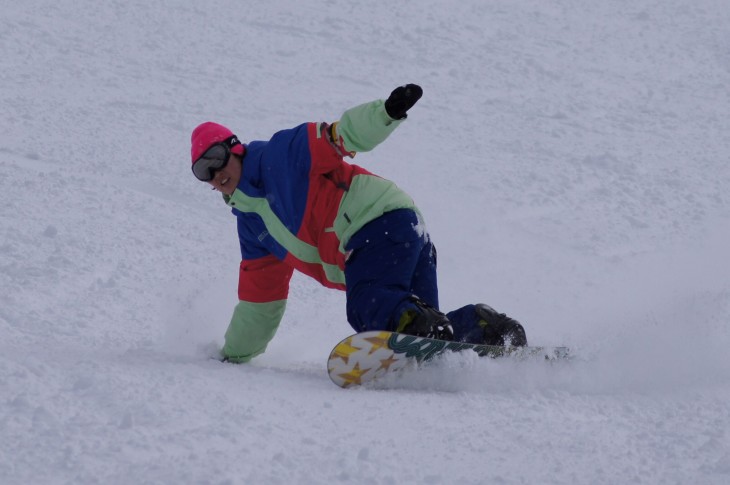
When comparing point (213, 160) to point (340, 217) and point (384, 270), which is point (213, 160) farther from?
point (384, 270)

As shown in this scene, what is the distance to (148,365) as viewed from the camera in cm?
345

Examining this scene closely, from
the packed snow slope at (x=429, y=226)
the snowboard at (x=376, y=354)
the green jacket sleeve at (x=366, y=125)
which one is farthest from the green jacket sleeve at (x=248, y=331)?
the green jacket sleeve at (x=366, y=125)

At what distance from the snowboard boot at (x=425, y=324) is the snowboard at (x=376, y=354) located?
5 centimetres

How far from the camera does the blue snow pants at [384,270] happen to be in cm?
379

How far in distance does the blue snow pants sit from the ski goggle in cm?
66

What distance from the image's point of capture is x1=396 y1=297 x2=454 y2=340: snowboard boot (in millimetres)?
3598

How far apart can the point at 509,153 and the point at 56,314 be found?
15.2ft

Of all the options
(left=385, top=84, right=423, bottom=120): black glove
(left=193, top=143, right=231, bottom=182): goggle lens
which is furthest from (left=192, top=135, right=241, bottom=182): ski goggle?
(left=385, top=84, right=423, bottom=120): black glove

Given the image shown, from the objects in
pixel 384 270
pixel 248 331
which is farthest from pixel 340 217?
pixel 248 331

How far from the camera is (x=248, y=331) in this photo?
428 cm

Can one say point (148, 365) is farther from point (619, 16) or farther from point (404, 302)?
point (619, 16)

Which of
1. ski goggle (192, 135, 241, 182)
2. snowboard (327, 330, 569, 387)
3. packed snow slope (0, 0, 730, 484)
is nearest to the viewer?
packed snow slope (0, 0, 730, 484)

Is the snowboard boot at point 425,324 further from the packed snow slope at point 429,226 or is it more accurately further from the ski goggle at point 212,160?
the ski goggle at point 212,160

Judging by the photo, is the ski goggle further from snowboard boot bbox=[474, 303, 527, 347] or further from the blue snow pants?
snowboard boot bbox=[474, 303, 527, 347]
